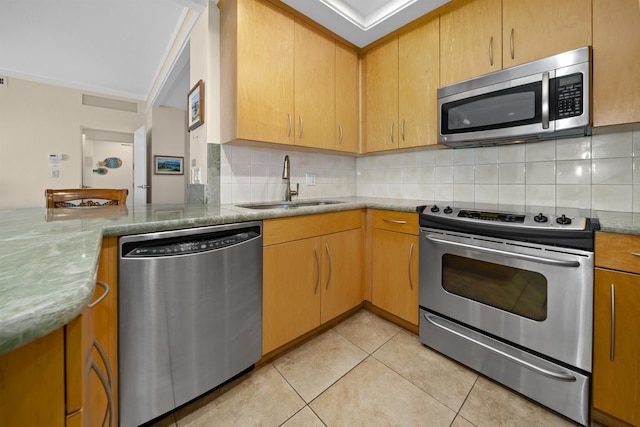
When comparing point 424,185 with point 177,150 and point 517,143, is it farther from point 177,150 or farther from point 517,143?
point 177,150

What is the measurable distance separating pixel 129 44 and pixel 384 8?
2795 millimetres

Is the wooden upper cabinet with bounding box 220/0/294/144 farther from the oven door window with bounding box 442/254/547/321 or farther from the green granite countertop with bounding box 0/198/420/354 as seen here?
the oven door window with bounding box 442/254/547/321

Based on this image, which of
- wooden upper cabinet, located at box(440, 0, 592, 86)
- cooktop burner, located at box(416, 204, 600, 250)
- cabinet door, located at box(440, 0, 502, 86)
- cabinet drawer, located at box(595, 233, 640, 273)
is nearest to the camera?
cabinet drawer, located at box(595, 233, 640, 273)

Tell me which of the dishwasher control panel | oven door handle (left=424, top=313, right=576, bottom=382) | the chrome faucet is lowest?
oven door handle (left=424, top=313, right=576, bottom=382)

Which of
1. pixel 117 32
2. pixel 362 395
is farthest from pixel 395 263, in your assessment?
pixel 117 32

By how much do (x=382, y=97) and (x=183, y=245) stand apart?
6.46ft

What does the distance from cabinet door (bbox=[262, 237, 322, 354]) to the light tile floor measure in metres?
0.17

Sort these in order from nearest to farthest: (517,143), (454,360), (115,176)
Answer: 1. (454,360)
2. (517,143)
3. (115,176)

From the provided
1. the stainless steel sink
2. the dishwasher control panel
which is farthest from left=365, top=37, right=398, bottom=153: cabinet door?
the dishwasher control panel

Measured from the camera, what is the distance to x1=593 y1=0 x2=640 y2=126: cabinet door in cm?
125

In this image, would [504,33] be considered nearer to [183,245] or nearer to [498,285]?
[498,285]

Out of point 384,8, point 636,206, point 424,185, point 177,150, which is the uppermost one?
point 384,8

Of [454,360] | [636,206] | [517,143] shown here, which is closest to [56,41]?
[517,143]

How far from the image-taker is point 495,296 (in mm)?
1431
